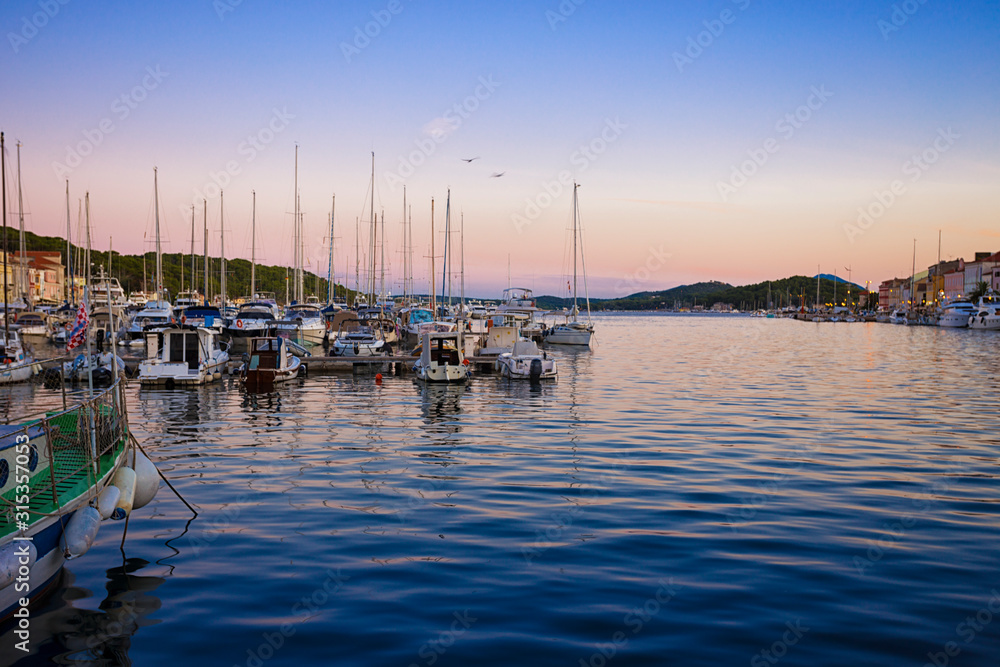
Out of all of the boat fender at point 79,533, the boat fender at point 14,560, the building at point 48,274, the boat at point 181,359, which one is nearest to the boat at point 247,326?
the boat at point 181,359

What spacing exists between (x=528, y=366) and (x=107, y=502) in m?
30.1

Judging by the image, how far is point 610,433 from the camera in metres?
23.1

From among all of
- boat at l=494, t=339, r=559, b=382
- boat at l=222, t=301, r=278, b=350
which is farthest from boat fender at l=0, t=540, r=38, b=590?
boat at l=222, t=301, r=278, b=350

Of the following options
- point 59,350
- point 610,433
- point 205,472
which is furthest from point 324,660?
point 59,350

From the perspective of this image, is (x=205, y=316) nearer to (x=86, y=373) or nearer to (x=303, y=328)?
(x=303, y=328)

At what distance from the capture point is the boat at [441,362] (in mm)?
37781

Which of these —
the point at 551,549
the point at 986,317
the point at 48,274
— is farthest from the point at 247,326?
the point at 986,317

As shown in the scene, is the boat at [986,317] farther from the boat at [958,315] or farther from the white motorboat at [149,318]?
the white motorboat at [149,318]

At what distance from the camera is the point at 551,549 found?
11789mm

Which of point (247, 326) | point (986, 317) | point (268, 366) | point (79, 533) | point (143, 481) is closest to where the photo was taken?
point (79, 533)

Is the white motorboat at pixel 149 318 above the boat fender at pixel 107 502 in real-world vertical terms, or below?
above

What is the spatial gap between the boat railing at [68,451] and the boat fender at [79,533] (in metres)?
0.26

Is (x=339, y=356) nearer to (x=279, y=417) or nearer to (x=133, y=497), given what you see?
(x=279, y=417)

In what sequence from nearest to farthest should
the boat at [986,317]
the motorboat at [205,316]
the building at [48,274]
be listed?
the motorboat at [205,316] → the boat at [986,317] → the building at [48,274]
